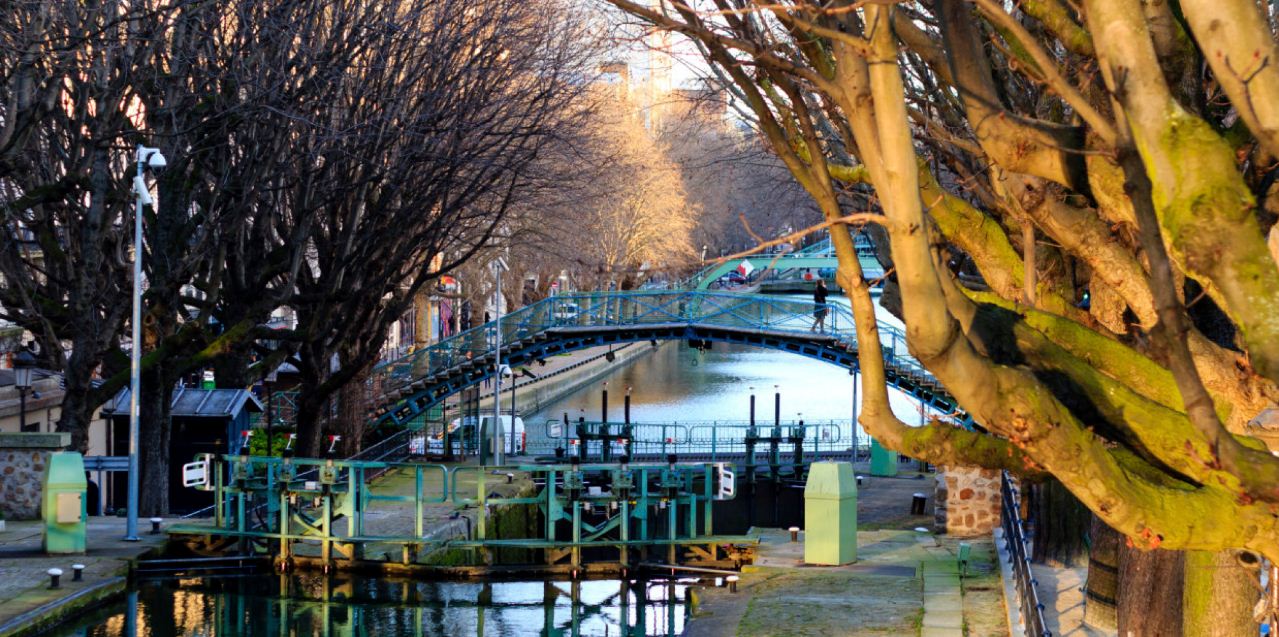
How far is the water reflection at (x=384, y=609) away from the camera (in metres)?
16.2

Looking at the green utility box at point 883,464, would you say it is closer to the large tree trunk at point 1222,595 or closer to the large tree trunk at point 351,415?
the large tree trunk at point 351,415

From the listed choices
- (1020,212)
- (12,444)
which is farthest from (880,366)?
(12,444)

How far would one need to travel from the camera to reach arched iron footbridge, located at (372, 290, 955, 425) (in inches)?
1497

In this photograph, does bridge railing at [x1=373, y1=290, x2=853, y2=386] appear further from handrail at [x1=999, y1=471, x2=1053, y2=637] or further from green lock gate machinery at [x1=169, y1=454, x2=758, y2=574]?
handrail at [x1=999, y1=471, x2=1053, y2=637]

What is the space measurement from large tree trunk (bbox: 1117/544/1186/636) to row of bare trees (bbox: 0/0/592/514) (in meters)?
10.4

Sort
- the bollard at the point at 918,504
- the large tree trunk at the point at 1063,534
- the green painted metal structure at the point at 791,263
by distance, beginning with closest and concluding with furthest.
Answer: the large tree trunk at the point at 1063,534, the bollard at the point at 918,504, the green painted metal structure at the point at 791,263

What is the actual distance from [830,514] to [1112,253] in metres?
9.35

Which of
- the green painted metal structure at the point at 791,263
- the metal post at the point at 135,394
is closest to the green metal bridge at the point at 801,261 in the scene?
the green painted metal structure at the point at 791,263

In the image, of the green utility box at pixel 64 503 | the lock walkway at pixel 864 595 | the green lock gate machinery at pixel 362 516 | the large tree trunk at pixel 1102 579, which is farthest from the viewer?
the green lock gate machinery at pixel 362 516

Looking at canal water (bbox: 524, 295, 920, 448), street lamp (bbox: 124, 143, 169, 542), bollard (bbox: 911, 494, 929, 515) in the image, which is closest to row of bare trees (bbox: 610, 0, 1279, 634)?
street lamp (bbox: 124, 143, 169, 542)

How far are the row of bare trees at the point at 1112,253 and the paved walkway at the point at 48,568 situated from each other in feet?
30.0

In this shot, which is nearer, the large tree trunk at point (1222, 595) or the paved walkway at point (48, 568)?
the large tree trunk at point (1222, 595)

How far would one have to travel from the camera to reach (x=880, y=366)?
8125 mm

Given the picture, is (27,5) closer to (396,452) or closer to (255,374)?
(255,374)
